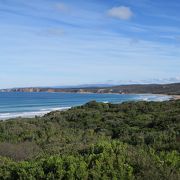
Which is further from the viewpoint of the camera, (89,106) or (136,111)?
(89,106)

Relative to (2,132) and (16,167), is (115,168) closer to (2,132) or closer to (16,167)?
(16,167)

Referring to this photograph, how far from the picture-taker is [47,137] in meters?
16.2

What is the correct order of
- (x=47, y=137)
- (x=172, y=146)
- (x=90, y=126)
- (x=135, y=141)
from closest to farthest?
(x=172, y=146) → (x=135, y=141) → (x=47, y=137) → (x=90, y=126)

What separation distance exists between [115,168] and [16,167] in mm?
1908

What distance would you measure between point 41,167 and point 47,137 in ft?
29.4

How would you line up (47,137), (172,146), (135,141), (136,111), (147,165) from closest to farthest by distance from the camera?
(147,165) < (172,146) < (135,141) < (47,137) < (136,111)

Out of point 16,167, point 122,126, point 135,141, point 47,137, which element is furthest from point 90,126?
point 16,167

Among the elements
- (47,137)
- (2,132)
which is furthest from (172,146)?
(2,132)

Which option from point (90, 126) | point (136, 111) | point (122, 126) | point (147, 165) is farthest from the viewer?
point (136, 111)

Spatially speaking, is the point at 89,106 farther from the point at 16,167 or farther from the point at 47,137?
the point at 16,167

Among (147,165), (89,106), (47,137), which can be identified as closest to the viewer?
(147,165)

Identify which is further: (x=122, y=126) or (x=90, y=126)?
(x=90, y=126)

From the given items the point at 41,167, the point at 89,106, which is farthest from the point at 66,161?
the point at 89,106

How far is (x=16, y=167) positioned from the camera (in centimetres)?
768
